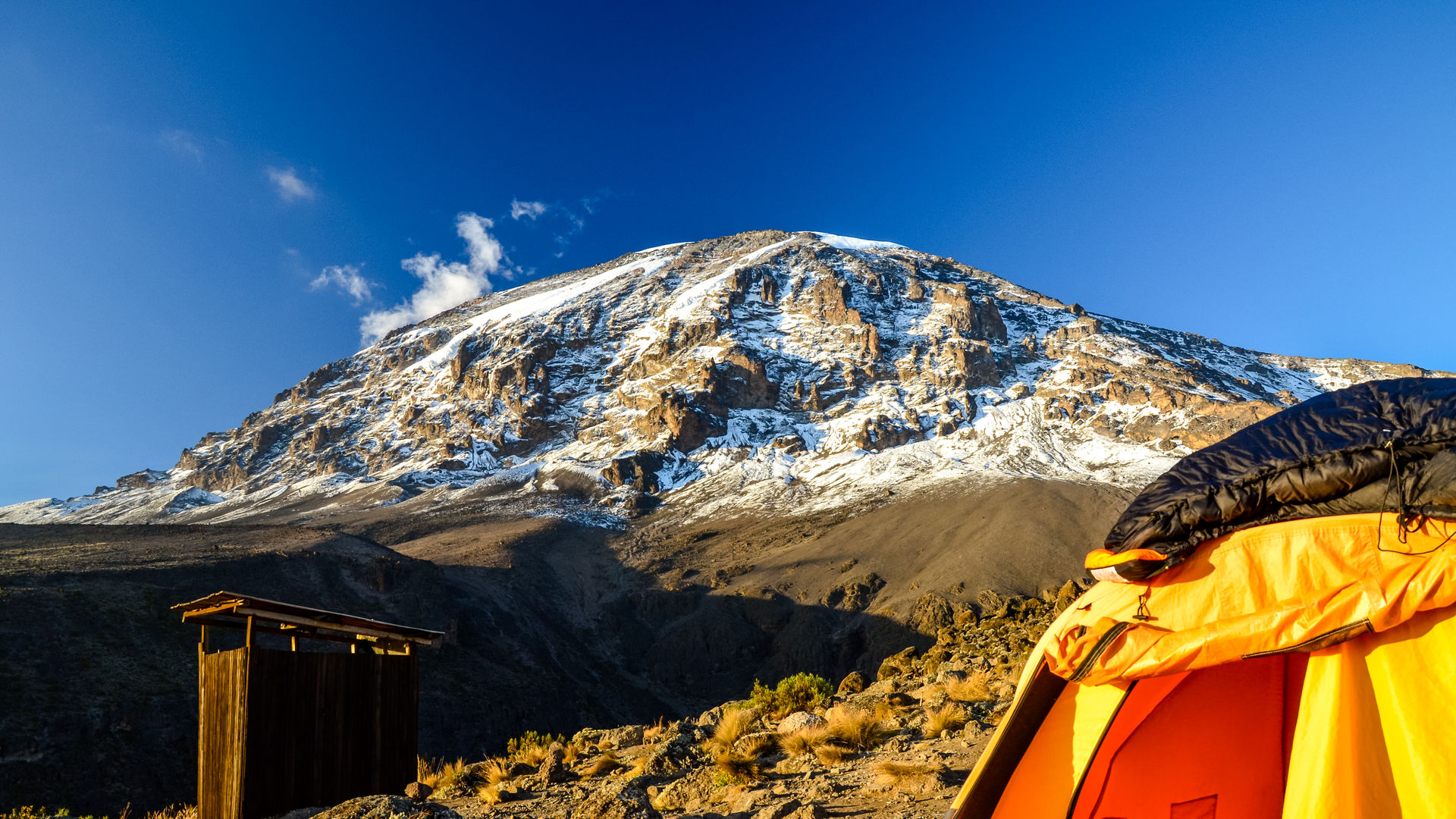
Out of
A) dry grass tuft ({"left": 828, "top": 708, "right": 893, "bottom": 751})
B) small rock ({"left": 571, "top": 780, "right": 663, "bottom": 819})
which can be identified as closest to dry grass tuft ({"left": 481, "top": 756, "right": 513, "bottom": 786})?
small rock ({"left": 571, "top": 780, "right": 663, "bottom": 819})

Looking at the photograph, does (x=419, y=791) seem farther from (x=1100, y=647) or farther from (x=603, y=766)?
(x=1100, y=647)

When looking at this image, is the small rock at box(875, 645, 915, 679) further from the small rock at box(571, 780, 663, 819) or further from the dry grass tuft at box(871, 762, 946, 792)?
the small rock at box(571, 780, 663, 819)

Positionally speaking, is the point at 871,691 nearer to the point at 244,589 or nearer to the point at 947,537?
the point at 244,589

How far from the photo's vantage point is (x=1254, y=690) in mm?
3266

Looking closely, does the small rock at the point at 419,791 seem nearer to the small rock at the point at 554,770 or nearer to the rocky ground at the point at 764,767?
the rocky ground at the point at 764,767

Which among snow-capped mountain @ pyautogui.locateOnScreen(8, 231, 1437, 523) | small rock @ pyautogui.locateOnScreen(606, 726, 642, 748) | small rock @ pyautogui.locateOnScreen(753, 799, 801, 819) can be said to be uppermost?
snow-capped mountain @ pyautogui.locateOnScreen(8, 231, 1437, 523)

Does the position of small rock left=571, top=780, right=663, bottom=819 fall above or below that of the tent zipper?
below

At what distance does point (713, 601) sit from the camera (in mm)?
48562

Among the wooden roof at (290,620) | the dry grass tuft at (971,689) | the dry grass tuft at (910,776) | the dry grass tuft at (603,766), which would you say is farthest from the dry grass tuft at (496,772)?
the dry grass tuft at (971,689)

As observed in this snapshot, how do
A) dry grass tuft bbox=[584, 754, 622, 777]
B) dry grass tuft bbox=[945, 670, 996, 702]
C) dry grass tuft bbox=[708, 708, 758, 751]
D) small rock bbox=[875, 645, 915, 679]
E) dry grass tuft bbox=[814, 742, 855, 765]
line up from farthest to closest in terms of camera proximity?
small rock bbox=[875, 645, 915, 679]
dry grass tuft bbox=[945, 670, 996, 702]
dry grass tuft bbox=[584, 754, 622, 777]
dry grass tuft bbox=[708, 708, 758, 751]
dry grass tuft bbox=[814, 742, 855, 765]

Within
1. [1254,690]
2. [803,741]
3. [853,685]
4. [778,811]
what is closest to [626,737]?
[853,685]

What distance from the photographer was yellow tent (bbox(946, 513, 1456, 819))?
7.51 feet

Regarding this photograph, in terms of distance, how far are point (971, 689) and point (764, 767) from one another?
3.14 m

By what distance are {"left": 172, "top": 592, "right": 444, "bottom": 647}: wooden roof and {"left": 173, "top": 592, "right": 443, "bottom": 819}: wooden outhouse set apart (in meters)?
0.02
